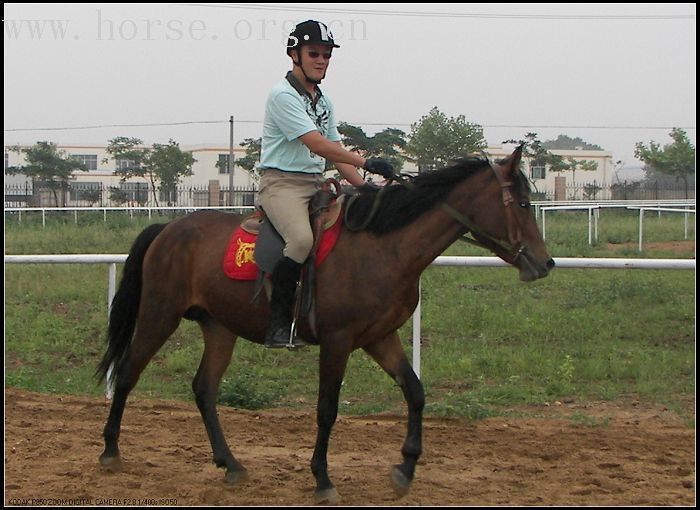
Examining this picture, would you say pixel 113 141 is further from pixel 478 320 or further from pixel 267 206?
pixel 267 206

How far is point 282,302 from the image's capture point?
6.04m

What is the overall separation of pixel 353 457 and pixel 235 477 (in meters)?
1.10

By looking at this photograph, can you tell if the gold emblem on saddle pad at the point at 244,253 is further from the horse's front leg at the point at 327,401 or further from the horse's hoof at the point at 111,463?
Answer: the horse's hoof at the point at 111,463

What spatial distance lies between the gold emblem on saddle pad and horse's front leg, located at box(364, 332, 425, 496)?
1013 mm

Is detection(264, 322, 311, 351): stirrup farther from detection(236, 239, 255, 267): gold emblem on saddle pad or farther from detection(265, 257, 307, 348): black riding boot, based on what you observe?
detection(236, 239, 255, 267): gold emblem on saddle pad

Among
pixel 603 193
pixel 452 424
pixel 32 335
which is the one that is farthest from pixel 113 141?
pixel 452 424

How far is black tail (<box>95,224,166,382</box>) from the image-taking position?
23.3 ft

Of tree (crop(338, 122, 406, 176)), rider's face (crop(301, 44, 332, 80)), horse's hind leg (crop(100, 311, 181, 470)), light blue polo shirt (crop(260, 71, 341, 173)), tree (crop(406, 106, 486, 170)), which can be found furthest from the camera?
tree (crop(406, 106, 486, 170))

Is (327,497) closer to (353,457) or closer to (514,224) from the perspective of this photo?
(353,457)

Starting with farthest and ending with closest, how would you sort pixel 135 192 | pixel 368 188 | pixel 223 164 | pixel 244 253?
1. pixel 223 164
2. pixel 135 192
3. pixel 244 253
4. pixel 368 188

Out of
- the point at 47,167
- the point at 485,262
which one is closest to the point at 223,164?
the point at 47,167

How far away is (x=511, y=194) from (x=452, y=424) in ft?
10.3

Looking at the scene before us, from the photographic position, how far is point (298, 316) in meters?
6.02

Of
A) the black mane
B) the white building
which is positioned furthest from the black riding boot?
the white building
